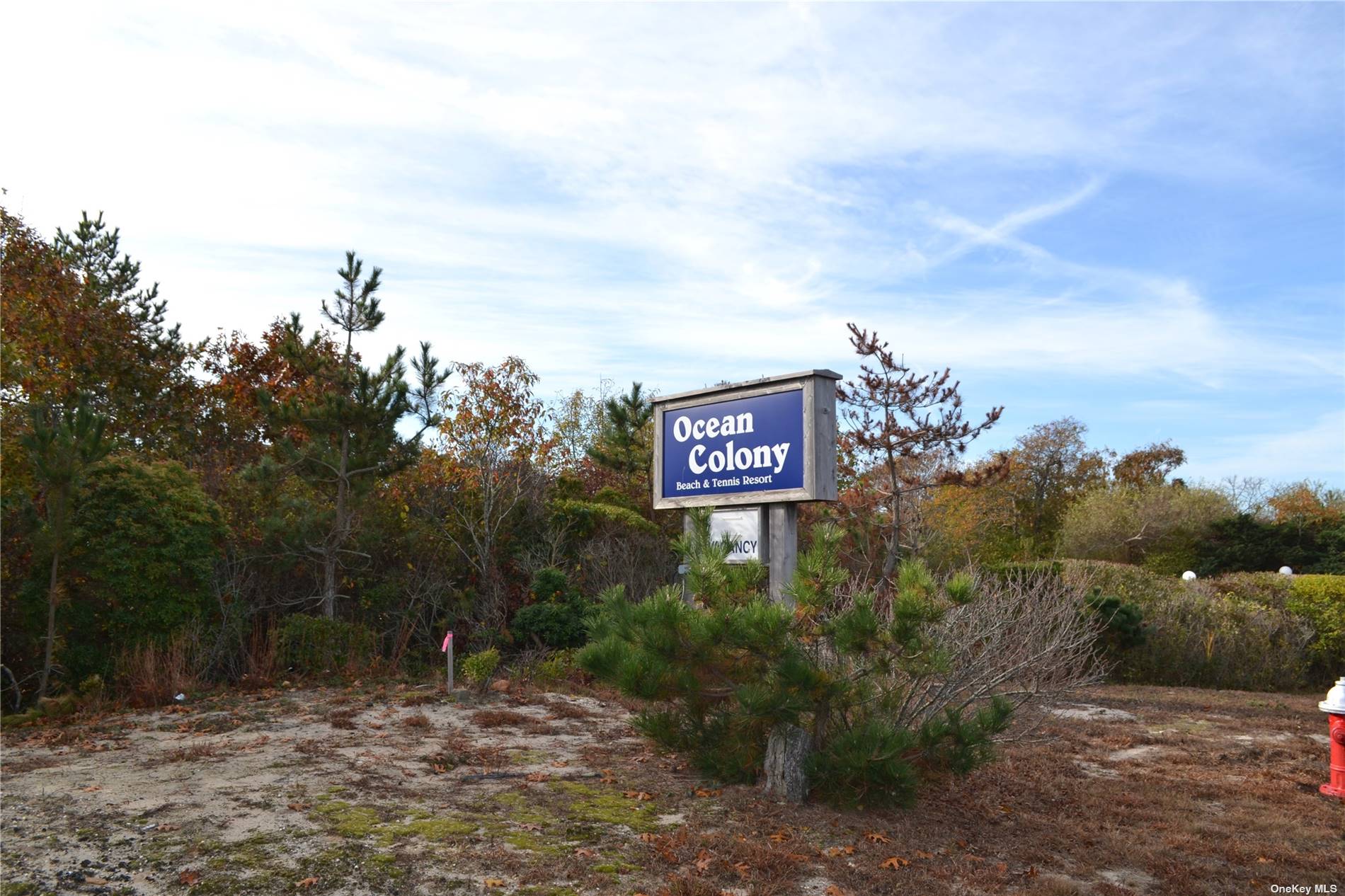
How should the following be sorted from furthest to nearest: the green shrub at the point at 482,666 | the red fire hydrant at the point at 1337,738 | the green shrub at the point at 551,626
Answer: the green shrub at the point at 551,626, the green shrub at the point at 482,666, the red fire hydrant at the point at 1337,738

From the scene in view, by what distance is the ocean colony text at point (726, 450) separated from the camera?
639 centimetres

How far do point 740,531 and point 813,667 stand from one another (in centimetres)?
121

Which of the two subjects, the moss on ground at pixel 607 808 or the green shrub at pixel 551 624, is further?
the green shrub at pixel 551 624

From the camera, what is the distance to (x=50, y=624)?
874 cm

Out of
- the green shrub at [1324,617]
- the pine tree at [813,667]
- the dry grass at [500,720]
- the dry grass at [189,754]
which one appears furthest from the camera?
the green shrub at [1324,617]

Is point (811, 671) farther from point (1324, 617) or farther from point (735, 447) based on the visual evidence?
point (1324, 617)

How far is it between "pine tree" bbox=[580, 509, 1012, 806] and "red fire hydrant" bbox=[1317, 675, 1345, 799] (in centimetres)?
284

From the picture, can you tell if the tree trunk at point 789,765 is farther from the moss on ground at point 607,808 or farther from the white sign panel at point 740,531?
the white sign panel at point 740,531

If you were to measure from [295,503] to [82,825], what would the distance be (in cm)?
744

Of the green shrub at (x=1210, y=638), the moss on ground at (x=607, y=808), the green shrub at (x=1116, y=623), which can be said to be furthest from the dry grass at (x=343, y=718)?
the green shrub at (x=1210, y=638)

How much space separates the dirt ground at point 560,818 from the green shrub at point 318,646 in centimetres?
244

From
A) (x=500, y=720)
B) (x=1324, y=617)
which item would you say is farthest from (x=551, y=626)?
(x=1324, y=617)

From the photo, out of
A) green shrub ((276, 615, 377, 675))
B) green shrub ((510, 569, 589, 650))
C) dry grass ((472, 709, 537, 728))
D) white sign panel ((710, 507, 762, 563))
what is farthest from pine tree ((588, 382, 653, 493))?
white sign panel ((710, 507, 762, 563))

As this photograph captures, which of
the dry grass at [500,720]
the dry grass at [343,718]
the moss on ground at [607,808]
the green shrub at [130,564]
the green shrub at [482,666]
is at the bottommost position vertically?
the moss on ground at [607,808]
